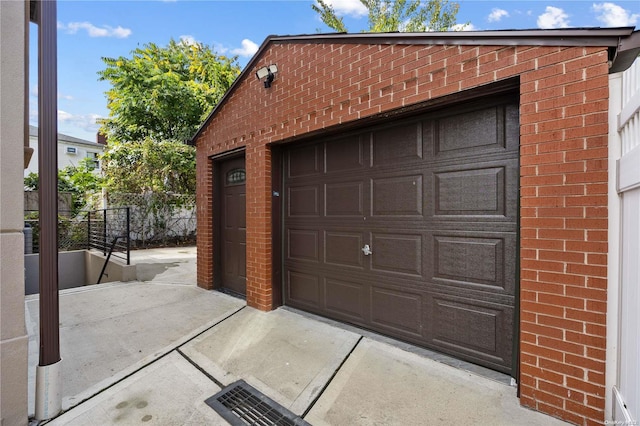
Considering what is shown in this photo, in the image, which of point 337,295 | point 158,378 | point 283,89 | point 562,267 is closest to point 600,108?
point 562,267

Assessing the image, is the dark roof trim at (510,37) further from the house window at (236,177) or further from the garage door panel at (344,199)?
the house window at (236,177)

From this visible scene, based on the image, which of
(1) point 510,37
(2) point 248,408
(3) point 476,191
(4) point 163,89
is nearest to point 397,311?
(3) point 476,191

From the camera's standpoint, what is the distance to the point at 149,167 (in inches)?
466

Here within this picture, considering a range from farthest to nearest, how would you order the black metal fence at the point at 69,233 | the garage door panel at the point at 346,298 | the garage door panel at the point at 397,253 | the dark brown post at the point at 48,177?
1. the black metal fence at the point at 69,233
2. the garage door panel at the point at 346,298
3. the garage door panel at the point at 397,253
4. the dark brown post at the point at 48,177

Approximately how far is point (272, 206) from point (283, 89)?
63.4 inches

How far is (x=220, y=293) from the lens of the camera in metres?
4.97

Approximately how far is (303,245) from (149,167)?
10693 mm

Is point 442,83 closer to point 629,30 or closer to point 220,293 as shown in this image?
point 629,30

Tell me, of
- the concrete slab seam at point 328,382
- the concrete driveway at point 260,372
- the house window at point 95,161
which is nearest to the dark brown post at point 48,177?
the concrete driveway at point 260,372

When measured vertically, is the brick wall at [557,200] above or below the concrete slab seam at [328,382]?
above

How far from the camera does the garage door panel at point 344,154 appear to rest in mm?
3423

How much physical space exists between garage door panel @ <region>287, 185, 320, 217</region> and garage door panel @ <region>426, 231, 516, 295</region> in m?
1.57

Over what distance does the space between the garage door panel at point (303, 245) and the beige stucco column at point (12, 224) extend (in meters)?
2.73

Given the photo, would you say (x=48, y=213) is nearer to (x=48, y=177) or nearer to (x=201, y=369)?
(x=48, y=177)
